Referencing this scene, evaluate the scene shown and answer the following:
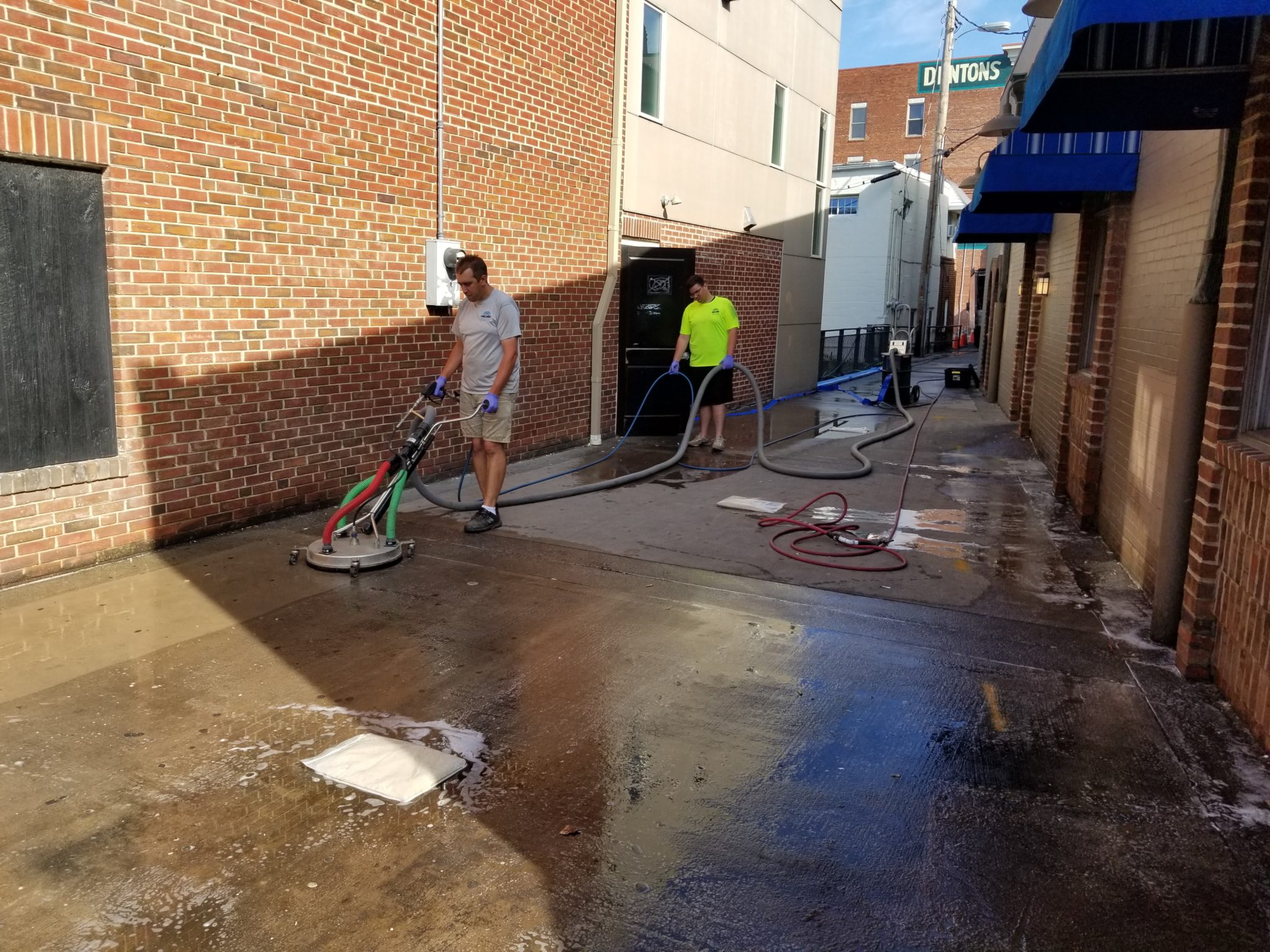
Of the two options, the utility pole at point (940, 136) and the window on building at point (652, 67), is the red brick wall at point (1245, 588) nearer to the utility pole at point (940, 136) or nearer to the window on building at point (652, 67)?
the window on building at point (652, 67)

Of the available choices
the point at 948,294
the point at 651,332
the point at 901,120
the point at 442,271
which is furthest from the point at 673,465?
the point at 901,120

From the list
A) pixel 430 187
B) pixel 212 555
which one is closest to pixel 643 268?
pixel 430 187

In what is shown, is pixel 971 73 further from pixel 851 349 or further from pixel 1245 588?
pixel 1245 588

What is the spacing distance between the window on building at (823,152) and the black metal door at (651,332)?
6.80 m

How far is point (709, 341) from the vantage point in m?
10.5

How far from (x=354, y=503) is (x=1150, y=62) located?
15.8 feet

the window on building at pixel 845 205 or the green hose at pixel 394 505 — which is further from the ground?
the window on building at pixel 845 205

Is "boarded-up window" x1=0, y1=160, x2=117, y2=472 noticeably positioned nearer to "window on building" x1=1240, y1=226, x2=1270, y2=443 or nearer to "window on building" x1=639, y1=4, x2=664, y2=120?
"window on building" x1=1240, y1=226, x2=1270, y2=443

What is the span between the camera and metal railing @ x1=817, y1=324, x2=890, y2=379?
22.0 metres

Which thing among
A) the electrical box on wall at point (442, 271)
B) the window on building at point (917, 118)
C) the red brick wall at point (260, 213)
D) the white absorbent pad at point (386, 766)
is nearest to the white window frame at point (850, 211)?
the window on building at point (917, 118)

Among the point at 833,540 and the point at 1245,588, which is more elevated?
the point at 1245,588

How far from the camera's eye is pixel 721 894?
9.22ft

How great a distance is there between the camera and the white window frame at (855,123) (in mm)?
45531

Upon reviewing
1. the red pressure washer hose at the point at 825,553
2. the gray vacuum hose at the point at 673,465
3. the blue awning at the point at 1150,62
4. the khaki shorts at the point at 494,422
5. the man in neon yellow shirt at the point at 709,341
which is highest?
the blue awning at the point at 1150,62
